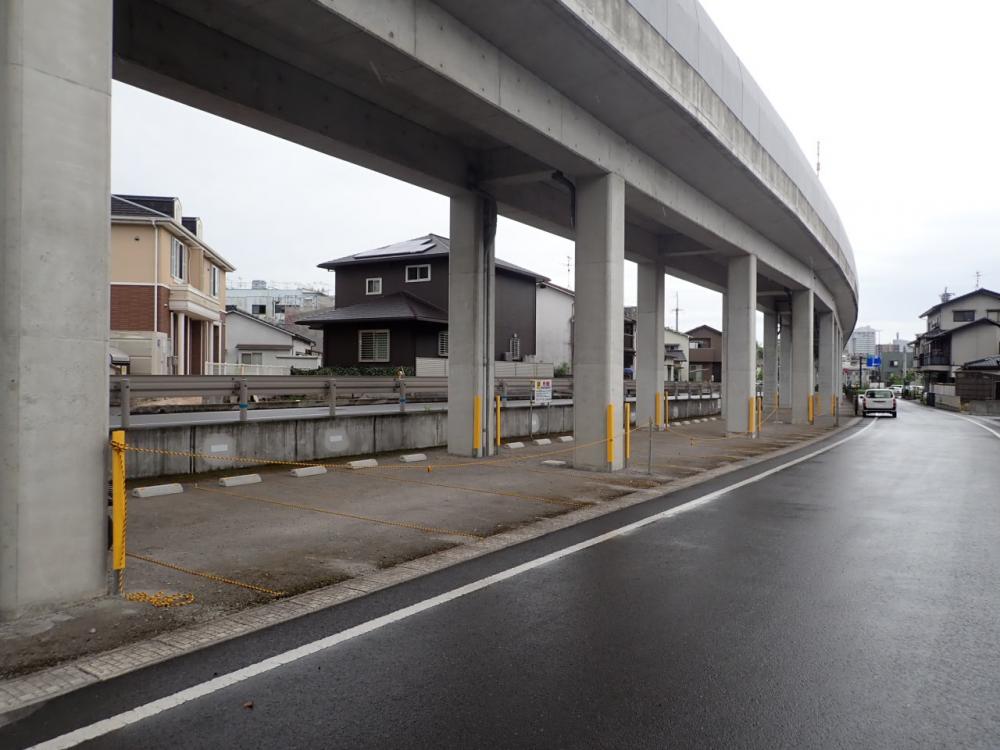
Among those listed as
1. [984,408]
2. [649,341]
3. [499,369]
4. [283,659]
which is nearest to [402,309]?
[499,369]

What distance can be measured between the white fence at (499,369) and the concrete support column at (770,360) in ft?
61.2

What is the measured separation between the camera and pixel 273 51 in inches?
392

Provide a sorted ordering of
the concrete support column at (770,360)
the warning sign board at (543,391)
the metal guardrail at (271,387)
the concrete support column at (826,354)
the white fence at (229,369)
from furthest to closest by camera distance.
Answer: the concrete support column at (770,360), the concrete support column at (826,354), the white fence at (229,369), the warning sign board at (543,391), the metal guardrail at (271,387)

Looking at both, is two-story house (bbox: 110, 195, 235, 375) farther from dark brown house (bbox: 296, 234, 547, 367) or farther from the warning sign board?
the warning sign board

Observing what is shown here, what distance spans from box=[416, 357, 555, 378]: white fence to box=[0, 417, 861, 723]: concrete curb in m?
26.4

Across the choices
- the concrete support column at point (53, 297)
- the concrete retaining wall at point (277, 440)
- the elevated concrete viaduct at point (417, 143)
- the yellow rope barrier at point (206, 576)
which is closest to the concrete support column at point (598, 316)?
the elevated concrete viaduct at point (417, 143)

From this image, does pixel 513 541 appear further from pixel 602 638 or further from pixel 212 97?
pixel 212 97

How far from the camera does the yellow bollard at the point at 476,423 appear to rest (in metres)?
15.1

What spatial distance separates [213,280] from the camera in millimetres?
39875

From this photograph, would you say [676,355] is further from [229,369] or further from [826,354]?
[229,369]

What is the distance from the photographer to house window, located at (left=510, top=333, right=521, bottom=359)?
139 ft

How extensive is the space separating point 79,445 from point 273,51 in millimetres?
7031

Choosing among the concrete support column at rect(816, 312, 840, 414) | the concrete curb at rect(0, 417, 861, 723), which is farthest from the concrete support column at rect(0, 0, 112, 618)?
the concrete support column at rect(816, 312, 840, 414)

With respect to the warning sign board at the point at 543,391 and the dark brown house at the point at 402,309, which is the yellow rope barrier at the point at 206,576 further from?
the dark brown house at the point at 402,309
